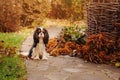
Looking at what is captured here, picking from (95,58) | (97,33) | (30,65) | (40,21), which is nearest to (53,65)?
(30,65)

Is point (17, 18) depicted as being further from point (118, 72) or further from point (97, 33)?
point (118, 72)

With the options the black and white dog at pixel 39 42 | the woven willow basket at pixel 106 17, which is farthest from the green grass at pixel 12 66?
the woven willow basket at pixel 106 17

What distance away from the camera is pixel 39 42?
333 inches

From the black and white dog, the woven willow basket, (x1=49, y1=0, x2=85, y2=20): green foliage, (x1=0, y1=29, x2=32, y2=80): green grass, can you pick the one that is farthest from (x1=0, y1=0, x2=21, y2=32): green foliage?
the black and white dog

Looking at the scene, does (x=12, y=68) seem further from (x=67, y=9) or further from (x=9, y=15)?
(x=67, y=9)

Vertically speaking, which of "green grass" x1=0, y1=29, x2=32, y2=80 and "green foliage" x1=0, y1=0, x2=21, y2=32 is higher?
"green foliage" x1=0, y1=0, x2=21, y2=32

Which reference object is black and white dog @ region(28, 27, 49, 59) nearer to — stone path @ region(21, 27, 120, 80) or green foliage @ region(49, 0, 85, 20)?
stone path @ region(21, 27, 120, 80)

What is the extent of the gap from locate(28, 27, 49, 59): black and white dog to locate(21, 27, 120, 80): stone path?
0.76 ft

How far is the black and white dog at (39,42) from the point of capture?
8.28m

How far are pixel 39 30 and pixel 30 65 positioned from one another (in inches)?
37.1

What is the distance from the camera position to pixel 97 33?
9211 mm

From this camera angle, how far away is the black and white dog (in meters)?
8.28

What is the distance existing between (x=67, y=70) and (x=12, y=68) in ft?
4.17

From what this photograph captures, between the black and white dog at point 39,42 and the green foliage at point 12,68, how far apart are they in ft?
1.52
